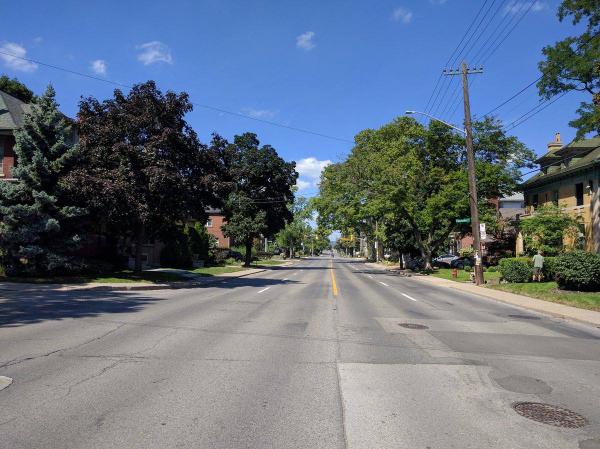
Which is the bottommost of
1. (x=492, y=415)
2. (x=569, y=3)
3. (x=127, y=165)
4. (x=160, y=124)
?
(x=492, y=415)

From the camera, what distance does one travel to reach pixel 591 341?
406 inches

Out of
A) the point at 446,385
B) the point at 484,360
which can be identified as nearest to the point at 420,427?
the point at 446,385

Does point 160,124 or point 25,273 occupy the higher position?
point 160,124

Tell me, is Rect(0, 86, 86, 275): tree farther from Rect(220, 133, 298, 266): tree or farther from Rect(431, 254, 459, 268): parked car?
Rect(431, 254, 459, 268): parked car

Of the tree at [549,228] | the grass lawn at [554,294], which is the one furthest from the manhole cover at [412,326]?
the tree at [549,228]

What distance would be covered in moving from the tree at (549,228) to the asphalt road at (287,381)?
903 inches

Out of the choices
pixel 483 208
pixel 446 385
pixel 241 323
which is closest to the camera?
pixel 446 385

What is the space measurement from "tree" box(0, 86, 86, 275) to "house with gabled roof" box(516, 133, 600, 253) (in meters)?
29.1

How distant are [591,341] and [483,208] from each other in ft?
109

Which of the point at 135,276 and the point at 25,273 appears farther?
the point at 135,276

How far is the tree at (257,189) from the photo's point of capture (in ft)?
165

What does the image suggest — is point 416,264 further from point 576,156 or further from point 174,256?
point 174,256

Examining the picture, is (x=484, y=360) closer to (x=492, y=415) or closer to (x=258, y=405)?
(x=492, y=415)

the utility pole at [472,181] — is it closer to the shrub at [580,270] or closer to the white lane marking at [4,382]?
the shrub at [580,270]
